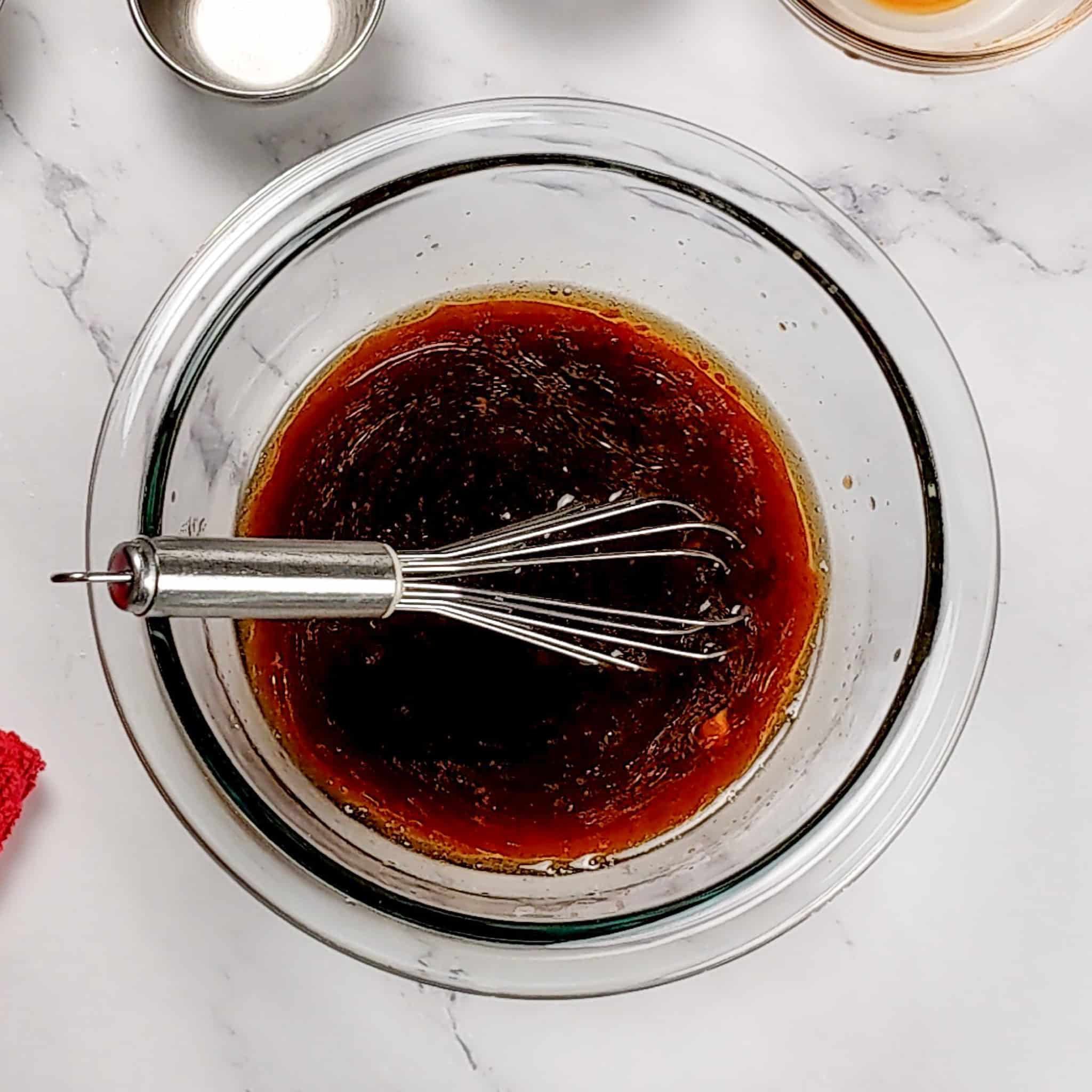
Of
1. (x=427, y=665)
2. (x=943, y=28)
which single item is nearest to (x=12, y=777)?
(x=427, y=665)

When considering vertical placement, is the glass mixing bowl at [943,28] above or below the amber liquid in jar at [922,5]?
below

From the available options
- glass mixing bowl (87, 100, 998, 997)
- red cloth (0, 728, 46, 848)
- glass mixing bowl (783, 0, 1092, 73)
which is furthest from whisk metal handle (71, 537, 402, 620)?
glass mixing bowl (783, 0, 1092, 73)

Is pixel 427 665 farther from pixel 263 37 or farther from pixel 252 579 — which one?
pixel 263 37

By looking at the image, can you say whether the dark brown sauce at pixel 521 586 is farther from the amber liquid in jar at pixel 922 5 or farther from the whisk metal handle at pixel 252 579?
the amber liquid in jar at pixel 922 5

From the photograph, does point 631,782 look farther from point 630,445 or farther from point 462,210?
point 462,210

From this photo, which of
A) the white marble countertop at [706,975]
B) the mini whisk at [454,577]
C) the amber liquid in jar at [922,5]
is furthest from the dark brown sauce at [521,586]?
the amber liquid in jar at [922,5]
